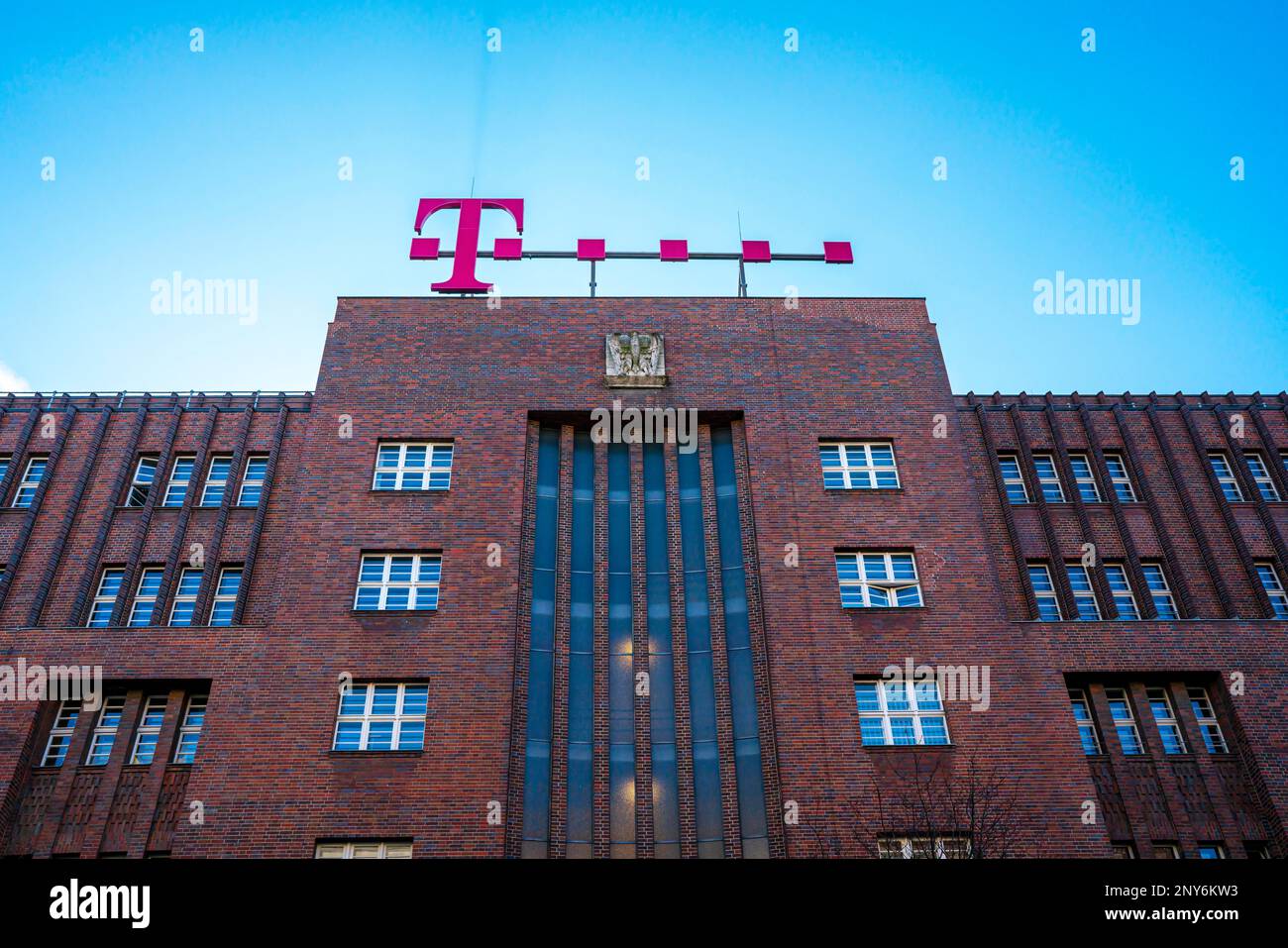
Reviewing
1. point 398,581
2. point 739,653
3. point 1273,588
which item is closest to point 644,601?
point 739,653

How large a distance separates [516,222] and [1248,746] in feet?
90.1

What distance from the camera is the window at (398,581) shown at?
1032 inches

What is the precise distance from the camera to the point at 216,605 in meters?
27.7

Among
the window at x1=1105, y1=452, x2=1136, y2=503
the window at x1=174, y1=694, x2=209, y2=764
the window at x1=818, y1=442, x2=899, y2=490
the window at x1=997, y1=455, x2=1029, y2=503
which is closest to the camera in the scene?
the window at x1=174, y1=694, x2=209, y2=764

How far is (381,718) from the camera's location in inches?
952

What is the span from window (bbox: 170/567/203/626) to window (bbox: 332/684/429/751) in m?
6.32

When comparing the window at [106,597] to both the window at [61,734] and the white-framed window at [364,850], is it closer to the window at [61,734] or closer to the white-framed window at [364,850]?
the window at [61,734]

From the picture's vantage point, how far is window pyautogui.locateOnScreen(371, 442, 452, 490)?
28484mm

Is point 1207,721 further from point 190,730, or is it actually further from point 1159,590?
point 190,730

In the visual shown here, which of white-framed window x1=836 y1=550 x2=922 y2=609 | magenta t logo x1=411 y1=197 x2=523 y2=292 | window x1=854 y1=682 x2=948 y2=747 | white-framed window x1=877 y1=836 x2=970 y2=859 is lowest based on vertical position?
white-framed window x1=877 y1=836 x2=970 y2=859

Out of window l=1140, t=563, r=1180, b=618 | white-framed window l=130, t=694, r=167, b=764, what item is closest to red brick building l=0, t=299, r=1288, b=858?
Answer: white-framed window l=130, t=694, r=167, b=764

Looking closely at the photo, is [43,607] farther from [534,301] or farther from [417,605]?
[534,301]

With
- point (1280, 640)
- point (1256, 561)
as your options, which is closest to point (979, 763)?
point (1280, 640)

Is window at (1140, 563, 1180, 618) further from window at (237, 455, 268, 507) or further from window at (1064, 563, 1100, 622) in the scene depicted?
window at (237, 455, 268, 507)
